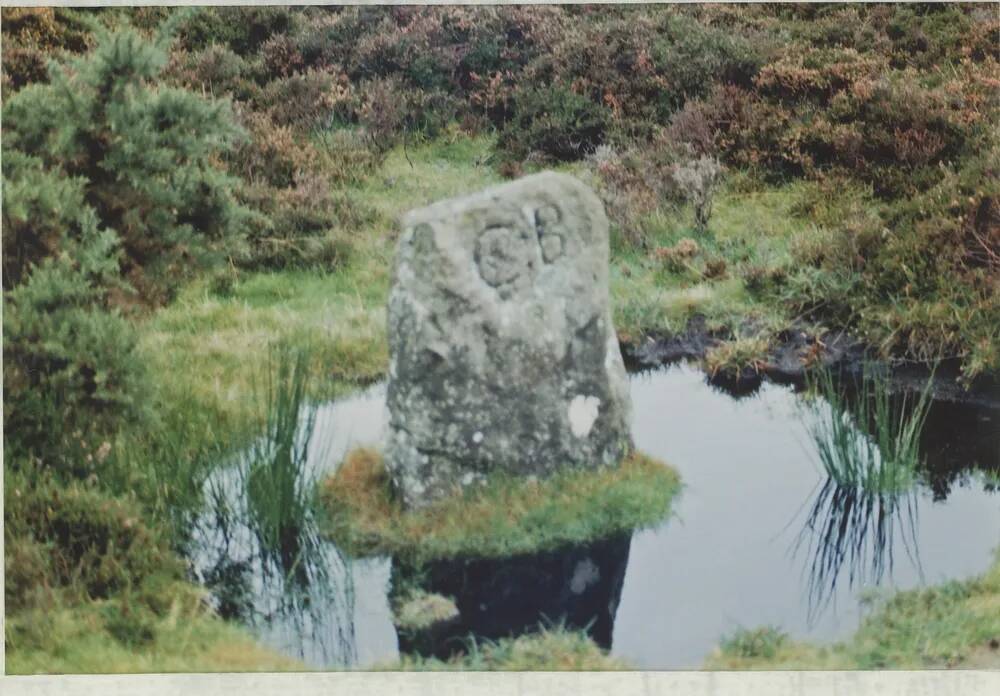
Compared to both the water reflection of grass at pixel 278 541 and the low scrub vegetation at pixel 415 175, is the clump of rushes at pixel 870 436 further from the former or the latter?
the water reflection of grass at pixel 278 541

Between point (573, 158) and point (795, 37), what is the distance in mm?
1296

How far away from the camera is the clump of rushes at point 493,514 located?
4.46m

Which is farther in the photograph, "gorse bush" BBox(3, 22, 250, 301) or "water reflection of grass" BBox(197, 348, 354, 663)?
"gorse bush" BBox(3, 22, 250, 301)

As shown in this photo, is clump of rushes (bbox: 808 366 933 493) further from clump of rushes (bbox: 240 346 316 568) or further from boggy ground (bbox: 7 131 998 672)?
clump of rushes (bbox: 240 346 316 568)

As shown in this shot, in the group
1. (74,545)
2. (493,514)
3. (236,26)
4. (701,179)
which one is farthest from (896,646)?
(236,26)

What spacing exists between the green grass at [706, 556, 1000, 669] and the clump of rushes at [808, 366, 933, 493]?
71 cm

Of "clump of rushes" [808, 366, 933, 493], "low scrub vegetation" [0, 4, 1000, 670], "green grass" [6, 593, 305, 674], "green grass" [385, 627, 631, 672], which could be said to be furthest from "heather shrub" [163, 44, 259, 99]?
"clump of rushes" [808, 366, 933, 493]

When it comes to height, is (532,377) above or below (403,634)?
above

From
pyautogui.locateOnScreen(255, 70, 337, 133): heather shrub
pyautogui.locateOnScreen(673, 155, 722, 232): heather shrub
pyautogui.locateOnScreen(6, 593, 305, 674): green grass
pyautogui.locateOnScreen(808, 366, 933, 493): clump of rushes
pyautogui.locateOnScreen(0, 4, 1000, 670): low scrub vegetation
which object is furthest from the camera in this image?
pyautogui.locateOnScreen(673, 155, 722, 232): heather shrub

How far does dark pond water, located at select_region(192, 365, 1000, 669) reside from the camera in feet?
13.7

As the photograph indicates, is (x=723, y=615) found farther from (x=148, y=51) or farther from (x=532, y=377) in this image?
(x=148, y=51)

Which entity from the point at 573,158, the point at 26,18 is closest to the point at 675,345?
the point at 573,158

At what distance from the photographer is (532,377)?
450 centimetres

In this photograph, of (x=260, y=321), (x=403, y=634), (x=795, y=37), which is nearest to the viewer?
(x=403, y=634)
